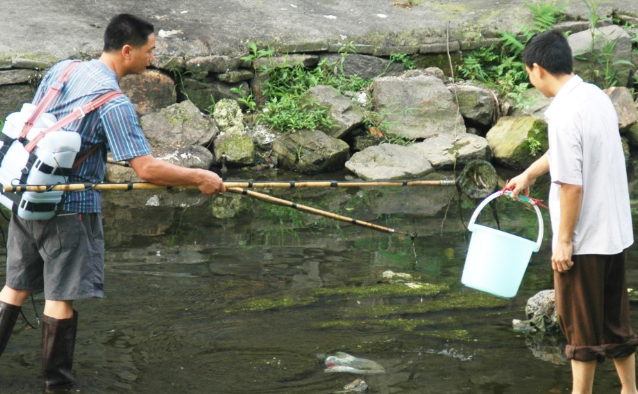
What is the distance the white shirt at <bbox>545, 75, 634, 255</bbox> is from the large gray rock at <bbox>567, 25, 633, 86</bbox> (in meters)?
7.76

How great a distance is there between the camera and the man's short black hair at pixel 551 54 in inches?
129

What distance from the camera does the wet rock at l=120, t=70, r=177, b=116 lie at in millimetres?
9438

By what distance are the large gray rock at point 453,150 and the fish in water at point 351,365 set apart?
5.62 meters

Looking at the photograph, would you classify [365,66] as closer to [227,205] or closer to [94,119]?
[227,205]

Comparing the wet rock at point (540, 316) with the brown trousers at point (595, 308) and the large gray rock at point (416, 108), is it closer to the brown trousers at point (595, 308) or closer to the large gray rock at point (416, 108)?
the brown trousers at point (595, 308)

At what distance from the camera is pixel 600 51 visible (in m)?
10.5

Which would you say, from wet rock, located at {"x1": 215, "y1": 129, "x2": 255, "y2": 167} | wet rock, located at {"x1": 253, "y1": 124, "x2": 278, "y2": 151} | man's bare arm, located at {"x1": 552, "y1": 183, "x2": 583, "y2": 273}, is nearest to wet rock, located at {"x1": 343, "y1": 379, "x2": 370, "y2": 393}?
man's bare arm, located at {"x1": 552, "y1": 183, "x2": 583, "y2": 273}

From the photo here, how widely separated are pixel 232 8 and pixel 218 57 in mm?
1735

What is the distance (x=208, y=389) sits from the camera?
12.1ft

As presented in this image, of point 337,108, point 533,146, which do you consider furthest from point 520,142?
point 337,108

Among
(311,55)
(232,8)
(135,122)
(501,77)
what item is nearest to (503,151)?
(501,77)

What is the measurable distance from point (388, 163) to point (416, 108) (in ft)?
4.57

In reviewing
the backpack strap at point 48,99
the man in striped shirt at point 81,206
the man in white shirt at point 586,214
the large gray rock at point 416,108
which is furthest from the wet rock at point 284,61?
the man in white shirt at point 586,214

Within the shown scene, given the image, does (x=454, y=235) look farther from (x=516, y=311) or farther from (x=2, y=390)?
(x=2, y=390)
